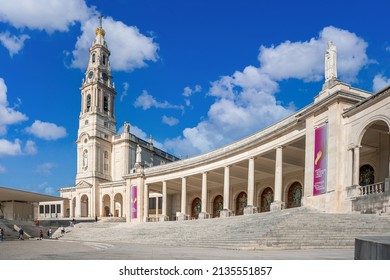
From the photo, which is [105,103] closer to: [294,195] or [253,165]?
[294,195]

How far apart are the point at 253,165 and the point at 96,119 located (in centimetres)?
4221

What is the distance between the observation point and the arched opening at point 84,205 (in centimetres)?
7545

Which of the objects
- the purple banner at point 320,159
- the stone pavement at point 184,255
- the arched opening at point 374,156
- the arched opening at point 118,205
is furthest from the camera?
the arched opening at point 118,205

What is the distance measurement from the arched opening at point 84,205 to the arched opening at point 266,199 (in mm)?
35034

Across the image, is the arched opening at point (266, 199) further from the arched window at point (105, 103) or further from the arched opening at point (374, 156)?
the arched window at point (105, 103)

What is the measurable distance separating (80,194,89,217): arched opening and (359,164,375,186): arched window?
52.4 m

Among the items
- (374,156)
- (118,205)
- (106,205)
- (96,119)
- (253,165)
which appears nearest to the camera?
(374,156)

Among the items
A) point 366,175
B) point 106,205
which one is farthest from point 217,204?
point 366,175

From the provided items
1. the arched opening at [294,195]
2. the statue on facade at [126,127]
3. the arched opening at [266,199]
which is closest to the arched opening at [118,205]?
the statue on facade at [126,127]

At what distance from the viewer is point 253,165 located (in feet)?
136

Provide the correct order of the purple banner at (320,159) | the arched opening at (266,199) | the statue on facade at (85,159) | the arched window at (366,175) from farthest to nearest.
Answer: the statue on facade at (85,159)
the arched opening at (266,199)
the arched window at (366,175)
the purple banner at (320,159)

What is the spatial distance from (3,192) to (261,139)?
101 ft

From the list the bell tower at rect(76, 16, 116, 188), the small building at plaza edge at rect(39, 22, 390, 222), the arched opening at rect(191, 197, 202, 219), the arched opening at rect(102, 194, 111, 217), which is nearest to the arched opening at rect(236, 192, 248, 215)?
the small building at plaza edge at rect(39, 22, 390, 222)
